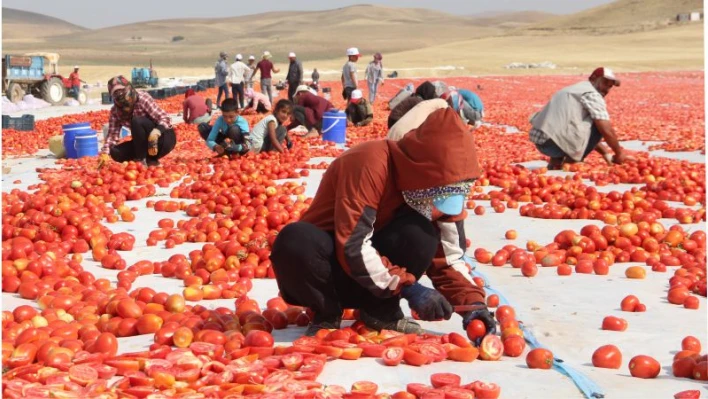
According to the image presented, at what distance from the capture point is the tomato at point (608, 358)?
3883 mm

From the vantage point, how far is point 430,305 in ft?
13.6

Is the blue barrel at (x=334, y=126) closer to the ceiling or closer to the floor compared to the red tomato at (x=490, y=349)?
closer to the ceiling

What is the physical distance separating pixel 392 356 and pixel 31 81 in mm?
27703

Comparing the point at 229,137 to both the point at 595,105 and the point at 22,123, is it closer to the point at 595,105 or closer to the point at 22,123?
the point at 595,105

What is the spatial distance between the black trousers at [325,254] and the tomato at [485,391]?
0.88 m

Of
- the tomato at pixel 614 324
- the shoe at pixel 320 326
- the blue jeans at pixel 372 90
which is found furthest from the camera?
the blue jeans at pixel 372 90

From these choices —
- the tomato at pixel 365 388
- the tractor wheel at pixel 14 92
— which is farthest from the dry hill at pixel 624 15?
the tomato at pixel 365 388

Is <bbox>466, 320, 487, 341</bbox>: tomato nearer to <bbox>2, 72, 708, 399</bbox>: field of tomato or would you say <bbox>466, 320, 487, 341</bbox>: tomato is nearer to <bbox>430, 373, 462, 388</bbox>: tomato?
<bbox>2, 72, 708, 399</bbox>: field of tomato

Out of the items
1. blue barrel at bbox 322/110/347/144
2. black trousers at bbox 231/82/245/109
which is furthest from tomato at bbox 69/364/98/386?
black trousers at bbox 231/82/245/109

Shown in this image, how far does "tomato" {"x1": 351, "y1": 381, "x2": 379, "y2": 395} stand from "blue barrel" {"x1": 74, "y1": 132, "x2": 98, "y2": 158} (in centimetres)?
1053

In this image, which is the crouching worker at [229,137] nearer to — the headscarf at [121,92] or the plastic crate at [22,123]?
the headscarf at [121,92]

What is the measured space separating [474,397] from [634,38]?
3476 inches

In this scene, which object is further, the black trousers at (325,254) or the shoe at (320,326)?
the shoe at (320,326)

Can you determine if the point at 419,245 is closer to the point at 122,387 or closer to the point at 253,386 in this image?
the point at 253,386
